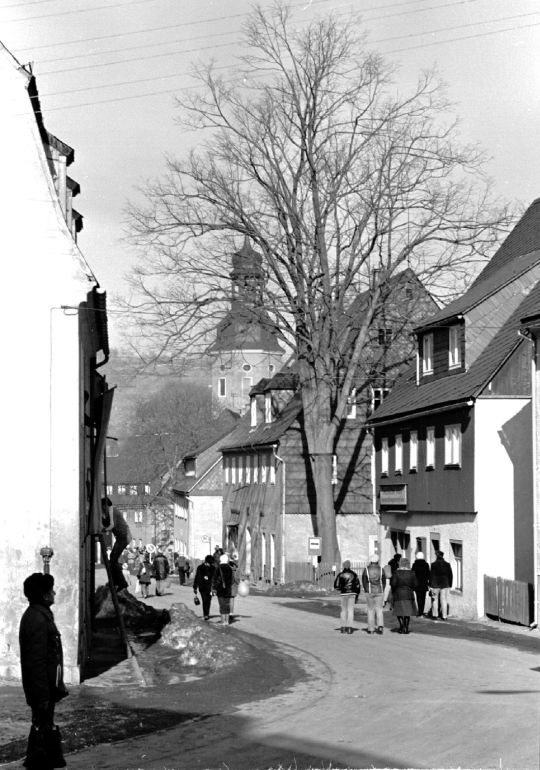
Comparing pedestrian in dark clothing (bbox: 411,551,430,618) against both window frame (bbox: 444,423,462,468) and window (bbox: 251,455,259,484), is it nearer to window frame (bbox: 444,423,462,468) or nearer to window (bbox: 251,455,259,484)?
window frame (bbox: 444,423,462,468)

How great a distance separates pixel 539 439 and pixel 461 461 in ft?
18.1

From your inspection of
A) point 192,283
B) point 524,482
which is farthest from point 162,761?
point 192,283

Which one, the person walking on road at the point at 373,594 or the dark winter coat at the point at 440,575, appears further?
the dark winter coat at the point at 440,575

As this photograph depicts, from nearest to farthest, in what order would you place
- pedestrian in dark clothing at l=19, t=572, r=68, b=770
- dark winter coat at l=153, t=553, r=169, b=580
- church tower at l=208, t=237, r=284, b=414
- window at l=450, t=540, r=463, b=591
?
pedestrian in dark clothing at l=19, t=572, r=68, b=770
window at l=450, t=540, r=463, b=591
church tower at l=208, t=237, r=284, b=414
dark winter coat at l=153, t=553, r=169, b=580

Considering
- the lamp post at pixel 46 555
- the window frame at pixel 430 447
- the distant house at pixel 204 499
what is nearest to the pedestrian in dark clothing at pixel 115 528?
the lamp post at pixel 46 555

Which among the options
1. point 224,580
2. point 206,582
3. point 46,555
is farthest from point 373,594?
point 46,555

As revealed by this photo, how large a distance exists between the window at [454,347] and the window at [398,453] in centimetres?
499

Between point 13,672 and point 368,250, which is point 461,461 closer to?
point 368,250

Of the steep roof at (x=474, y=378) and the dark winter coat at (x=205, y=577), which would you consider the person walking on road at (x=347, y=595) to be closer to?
the dark winter coat at (x=205, y=577)

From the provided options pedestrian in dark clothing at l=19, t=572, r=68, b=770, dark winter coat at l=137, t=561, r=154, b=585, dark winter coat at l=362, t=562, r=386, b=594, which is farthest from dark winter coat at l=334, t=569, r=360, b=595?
dark winter coat at l=137, t=561, r=154, b=585

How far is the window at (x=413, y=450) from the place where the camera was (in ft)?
128

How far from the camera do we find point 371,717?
47.4ft

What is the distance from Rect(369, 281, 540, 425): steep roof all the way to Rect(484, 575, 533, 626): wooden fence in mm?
4815

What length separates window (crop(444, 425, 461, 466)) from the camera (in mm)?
33719
